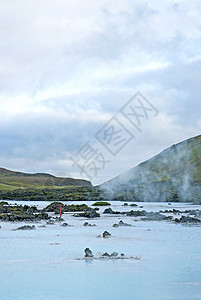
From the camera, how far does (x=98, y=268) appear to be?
24.5 meters

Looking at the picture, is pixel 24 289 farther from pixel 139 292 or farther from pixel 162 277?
pixel 162 277

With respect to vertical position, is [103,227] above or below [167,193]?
below

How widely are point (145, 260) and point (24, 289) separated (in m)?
9.27

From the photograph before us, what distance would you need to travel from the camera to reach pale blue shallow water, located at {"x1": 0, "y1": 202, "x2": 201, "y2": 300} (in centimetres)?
1959

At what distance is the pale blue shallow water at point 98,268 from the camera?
19.6 metres

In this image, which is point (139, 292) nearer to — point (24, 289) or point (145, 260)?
point (24, 289)

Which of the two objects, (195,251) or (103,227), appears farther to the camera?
(103,227)

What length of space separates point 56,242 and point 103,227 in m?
13.0

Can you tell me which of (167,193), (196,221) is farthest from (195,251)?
(167,193)

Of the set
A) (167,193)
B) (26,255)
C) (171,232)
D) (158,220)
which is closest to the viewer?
(26,255)

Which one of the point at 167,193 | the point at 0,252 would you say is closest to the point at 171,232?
the point at 0,252

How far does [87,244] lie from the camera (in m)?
33.4

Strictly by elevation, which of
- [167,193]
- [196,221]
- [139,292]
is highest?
[167,193]

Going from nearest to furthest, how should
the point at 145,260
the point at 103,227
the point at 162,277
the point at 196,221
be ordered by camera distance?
the point at 162,277
the point at 145,260
the point at 103,227
the point at 196,221
